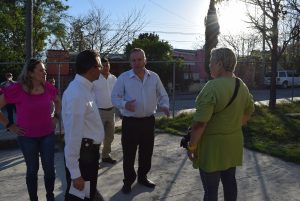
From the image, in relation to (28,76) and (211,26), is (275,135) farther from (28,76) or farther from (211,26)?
(211,26)

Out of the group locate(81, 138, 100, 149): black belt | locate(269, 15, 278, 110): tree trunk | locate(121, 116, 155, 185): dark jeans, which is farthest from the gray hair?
locate(269, 15, 278, 110): tree trunk

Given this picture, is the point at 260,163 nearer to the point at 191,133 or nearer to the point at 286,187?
the point at 286,187

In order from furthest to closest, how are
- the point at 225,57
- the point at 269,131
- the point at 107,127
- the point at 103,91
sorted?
the point at 269,131
the point at 107,127
the point at 103,91
the point at 225,57

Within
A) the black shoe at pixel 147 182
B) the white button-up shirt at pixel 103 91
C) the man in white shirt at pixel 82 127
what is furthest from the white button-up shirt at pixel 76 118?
the white button-up shirt at pixel 103 91

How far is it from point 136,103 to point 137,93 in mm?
140

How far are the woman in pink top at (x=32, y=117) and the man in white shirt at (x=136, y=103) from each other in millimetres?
1027

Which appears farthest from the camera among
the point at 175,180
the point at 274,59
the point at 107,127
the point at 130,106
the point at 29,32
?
the point at 274,59

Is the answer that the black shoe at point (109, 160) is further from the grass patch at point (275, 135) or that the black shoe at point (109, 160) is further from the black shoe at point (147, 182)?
the grass patch at point (275, 135)

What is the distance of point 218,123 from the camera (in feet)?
12.6

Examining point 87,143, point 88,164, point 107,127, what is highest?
point 87,143

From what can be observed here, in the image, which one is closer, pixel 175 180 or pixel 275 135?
pixel 175 180

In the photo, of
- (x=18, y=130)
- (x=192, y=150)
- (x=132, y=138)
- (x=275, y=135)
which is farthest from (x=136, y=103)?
(x=275, y=135)

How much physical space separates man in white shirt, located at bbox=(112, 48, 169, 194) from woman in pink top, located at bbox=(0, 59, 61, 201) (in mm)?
1027

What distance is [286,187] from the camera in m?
5.92
